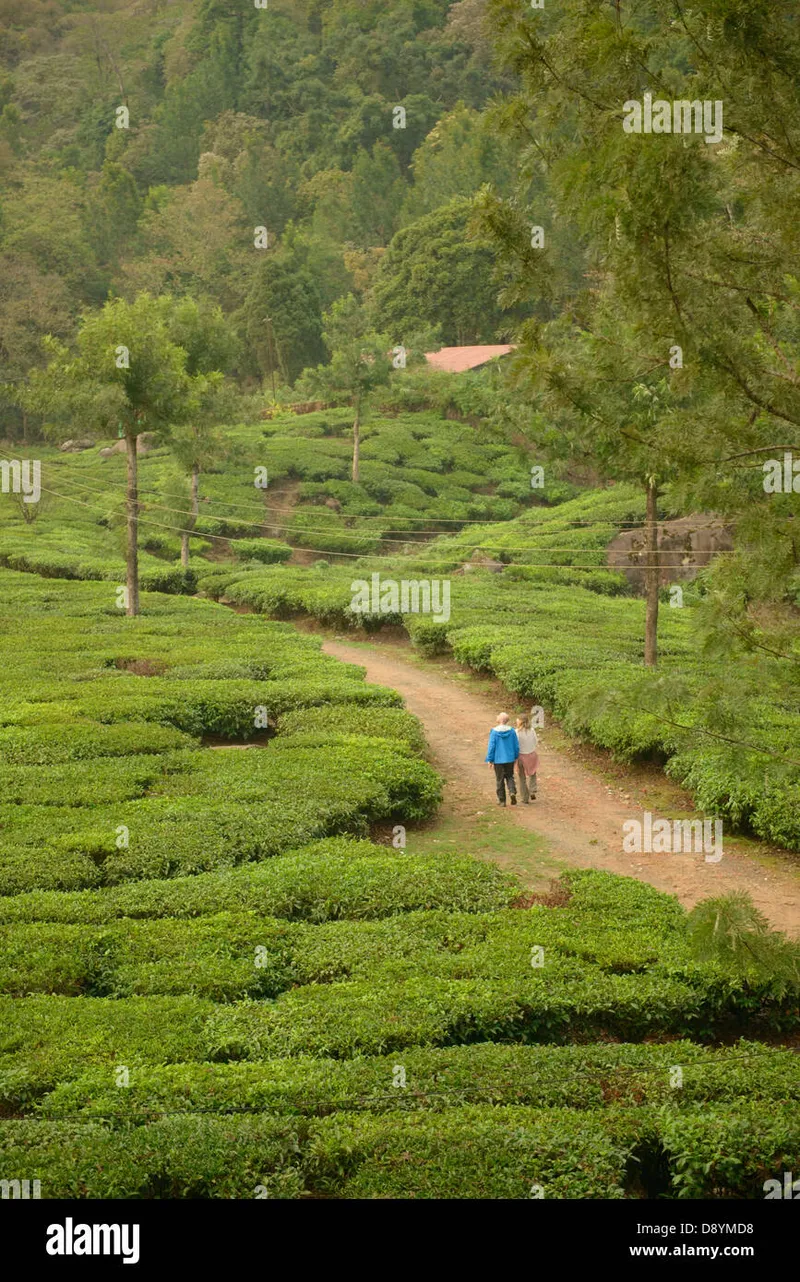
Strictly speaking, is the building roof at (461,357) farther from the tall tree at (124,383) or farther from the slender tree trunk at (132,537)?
the slender tree trunk at (132,537)

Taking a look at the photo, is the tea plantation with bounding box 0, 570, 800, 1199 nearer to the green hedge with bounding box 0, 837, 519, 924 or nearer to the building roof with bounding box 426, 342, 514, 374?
the green hedge with bounding box 0, 837, 519, 924

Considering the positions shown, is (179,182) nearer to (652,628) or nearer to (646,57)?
(652,628)

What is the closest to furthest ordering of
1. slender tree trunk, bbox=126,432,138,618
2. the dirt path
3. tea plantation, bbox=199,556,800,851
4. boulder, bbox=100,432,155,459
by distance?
1. tea plantation, bbox=199,556,800,851
2. the dirt path
3. slender tree trunk, bbox=126,432,138,618
4. boulder, bbox=100,432,155,459

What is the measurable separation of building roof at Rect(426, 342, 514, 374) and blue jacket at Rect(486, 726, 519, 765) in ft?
139

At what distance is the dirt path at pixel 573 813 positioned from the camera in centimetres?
1184

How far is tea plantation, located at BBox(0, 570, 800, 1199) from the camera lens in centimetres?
676

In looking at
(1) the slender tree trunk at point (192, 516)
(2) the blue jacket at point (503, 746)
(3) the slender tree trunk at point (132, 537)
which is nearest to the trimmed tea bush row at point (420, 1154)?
(2) the blue jacket at point (503, 746)

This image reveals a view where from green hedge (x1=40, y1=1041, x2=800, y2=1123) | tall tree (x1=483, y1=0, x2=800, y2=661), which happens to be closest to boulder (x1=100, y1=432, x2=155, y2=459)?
tall tree (x1=483, y1=0, x2=800, y2=661)

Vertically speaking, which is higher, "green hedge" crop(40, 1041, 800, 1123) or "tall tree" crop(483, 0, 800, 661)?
"tall tree" crop(483, 0, 800, 661)

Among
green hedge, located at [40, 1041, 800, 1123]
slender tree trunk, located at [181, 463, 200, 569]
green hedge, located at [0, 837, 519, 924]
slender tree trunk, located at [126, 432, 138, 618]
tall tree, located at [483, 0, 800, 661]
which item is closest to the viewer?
tall tree, located at [483, 0, 800, 661]

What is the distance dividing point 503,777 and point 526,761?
1.25 ft

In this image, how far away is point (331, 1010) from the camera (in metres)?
8.51

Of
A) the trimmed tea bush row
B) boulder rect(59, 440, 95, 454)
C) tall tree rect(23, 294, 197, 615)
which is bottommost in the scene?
the trimmed tea bush row
